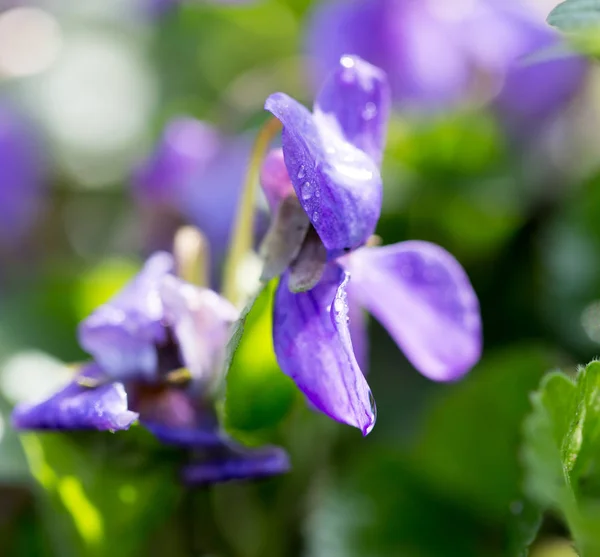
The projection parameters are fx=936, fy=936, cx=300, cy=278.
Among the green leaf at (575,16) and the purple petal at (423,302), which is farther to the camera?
the purple petal at (423,302)

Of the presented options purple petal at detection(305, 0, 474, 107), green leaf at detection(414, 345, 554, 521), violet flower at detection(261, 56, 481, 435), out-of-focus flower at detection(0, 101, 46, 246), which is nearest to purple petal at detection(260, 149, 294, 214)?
violet flower at detection(261, 56, 481, 435)

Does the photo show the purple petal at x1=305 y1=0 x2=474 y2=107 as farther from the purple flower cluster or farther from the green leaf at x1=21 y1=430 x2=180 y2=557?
the green leaf at x1=21 y1=430 x2=180 y2=557

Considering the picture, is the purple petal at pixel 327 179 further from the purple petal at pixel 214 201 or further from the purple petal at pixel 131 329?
the purple petal at pixel 214 201

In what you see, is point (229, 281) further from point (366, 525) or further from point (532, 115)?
point (532, 115)

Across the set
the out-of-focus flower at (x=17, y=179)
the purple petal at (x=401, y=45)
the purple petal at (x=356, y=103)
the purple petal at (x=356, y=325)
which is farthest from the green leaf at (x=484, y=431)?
the out-of-focus flower at (x=17, y=179)

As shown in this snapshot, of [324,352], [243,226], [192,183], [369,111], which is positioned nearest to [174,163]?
[192,183]

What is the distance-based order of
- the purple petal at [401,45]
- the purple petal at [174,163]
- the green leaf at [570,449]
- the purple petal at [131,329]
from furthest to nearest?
the purple petal at [401,45]
the purple petal at [174,163]
the purple petal at [131,329]
the green leaf at [570,449]
